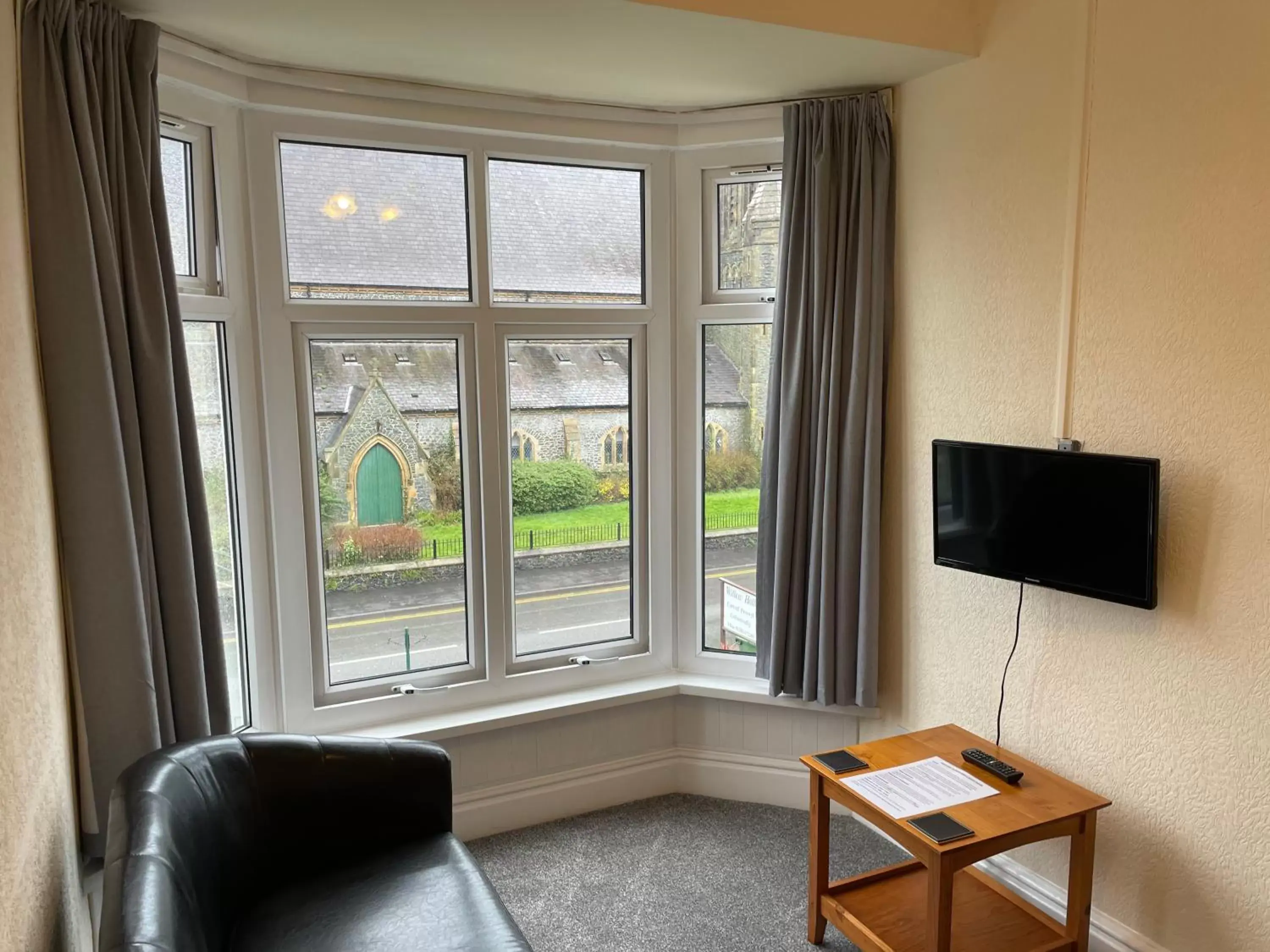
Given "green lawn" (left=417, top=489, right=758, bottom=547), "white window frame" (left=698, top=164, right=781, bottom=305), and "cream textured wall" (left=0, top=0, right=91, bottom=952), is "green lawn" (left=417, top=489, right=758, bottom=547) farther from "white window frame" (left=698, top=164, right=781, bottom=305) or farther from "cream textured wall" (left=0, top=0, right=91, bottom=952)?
"cream textured wall" (left=0, top=0, right=91, bottom=952)

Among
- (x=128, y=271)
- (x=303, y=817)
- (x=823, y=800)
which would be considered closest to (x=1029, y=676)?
(x=823, y=800)

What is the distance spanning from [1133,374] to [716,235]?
152 cm

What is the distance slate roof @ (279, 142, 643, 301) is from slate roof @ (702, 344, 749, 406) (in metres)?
0.34

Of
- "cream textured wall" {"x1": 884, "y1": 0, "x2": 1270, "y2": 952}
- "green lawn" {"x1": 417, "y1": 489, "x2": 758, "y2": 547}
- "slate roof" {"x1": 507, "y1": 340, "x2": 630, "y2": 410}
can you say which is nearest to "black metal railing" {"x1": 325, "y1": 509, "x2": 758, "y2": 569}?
"green lawn" {"x1": 417, "y1": 489, "x2": 758, "y2": 547}

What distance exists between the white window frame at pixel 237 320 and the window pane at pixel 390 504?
20 cm

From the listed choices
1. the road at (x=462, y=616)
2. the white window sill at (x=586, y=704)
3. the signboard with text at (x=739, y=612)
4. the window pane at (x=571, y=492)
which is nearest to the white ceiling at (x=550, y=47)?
the window pane at (x=571, y=492)

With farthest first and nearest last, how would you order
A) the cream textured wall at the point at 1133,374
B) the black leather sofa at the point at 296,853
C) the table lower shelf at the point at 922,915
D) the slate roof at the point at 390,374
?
1. the slate roof at the point at 390,374
2. the table lower shelf at the point at 922,915
3. the cream textured wall at the point at 1133,374
4. the black leather sofa at the point at 296,853

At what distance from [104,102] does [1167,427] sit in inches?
102

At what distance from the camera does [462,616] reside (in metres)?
3.08

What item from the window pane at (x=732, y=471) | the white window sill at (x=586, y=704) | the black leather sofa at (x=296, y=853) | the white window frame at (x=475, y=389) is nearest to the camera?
the black leather sofa at (x=296, y=853)

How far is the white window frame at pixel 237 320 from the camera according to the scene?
8.22 feet

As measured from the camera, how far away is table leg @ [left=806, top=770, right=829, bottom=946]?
7.91 feet

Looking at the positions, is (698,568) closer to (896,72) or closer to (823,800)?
(823,800)

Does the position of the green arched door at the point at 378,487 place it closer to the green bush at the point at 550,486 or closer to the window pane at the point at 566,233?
the green bush at the point at 550,486
